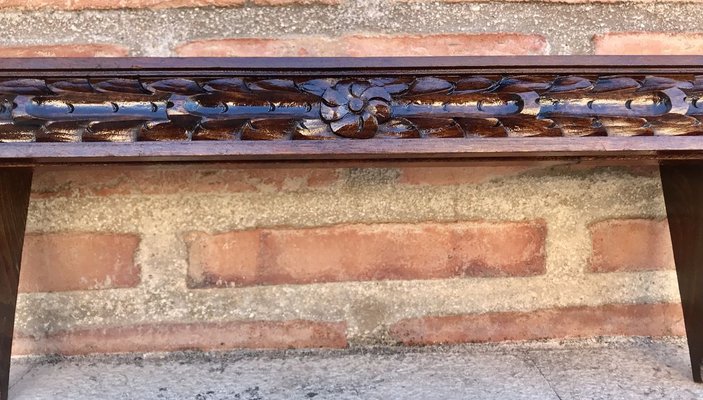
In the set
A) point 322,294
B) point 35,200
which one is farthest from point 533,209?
point 35,200

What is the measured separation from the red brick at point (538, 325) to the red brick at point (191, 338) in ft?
0.30

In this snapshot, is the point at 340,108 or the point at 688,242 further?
the point at 688,242

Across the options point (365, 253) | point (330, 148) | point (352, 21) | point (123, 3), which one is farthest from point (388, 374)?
point (123, 3)

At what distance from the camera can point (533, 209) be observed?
700mm

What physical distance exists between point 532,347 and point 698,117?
1.13ft

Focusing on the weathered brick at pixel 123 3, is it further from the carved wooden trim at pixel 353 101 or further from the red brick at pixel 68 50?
the carved wooden trim at pixel 353 101

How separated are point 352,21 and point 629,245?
430 millimetres

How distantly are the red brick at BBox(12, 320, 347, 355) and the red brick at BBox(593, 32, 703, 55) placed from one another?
0.45 meters

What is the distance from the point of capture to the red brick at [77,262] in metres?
0.68

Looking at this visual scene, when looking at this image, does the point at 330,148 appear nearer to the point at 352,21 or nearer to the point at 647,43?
the point at 352,21

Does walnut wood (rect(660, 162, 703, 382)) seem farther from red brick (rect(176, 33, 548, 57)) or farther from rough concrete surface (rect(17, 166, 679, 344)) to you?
red brick (rect(176, 33, 548, 57))

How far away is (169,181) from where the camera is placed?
676 millimetres

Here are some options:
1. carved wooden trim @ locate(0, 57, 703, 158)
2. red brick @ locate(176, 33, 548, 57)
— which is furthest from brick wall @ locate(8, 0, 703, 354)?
carved wooden trim @ locate(0, 57, 703, 158)

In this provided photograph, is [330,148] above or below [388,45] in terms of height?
below
